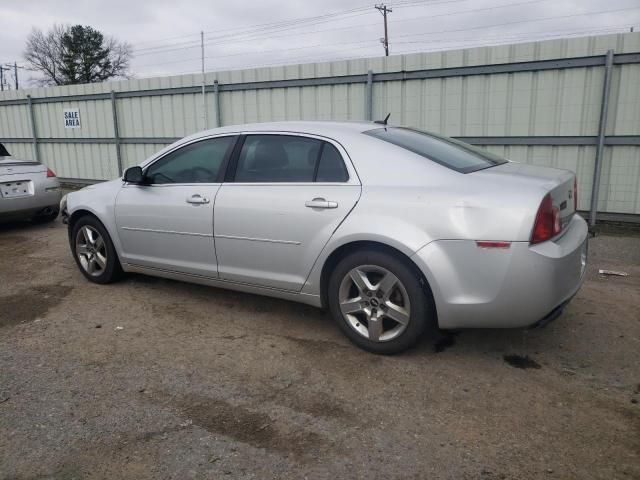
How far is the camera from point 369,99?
8328 millimetres

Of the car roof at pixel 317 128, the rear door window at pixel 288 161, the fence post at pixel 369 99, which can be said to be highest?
the fence post at pixel 369 99

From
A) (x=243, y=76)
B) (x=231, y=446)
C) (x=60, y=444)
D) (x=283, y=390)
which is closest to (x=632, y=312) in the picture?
(x=283, y=390)

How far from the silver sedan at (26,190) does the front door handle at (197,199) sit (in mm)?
4363

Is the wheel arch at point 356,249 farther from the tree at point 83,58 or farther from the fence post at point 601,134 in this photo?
the tree at point 83,58

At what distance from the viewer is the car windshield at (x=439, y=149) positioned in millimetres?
3560

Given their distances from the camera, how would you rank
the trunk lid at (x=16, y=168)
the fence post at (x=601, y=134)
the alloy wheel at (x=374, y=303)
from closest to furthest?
1. the alloy wheel at (x=374, y=303)
2. the fence post at (x=601, y=134)
3. the trunk lid at (x=16, y=168)

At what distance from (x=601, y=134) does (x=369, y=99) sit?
10.8ft

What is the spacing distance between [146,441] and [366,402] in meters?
1.16

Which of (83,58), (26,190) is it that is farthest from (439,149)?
(83,58)

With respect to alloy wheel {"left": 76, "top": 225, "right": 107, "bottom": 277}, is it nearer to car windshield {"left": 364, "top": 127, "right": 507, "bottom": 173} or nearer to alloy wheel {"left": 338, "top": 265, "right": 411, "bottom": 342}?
alloy wheel {"left": 338, "top": 265, "right": 411, "bottom": 342}

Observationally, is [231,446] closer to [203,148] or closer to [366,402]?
[366,402]

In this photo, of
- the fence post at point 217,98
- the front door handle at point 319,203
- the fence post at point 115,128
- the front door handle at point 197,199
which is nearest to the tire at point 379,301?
the front door handle at point 319,203

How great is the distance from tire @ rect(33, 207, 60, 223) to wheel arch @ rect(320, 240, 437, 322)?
19.5ft

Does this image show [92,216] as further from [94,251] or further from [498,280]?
[498,280]
